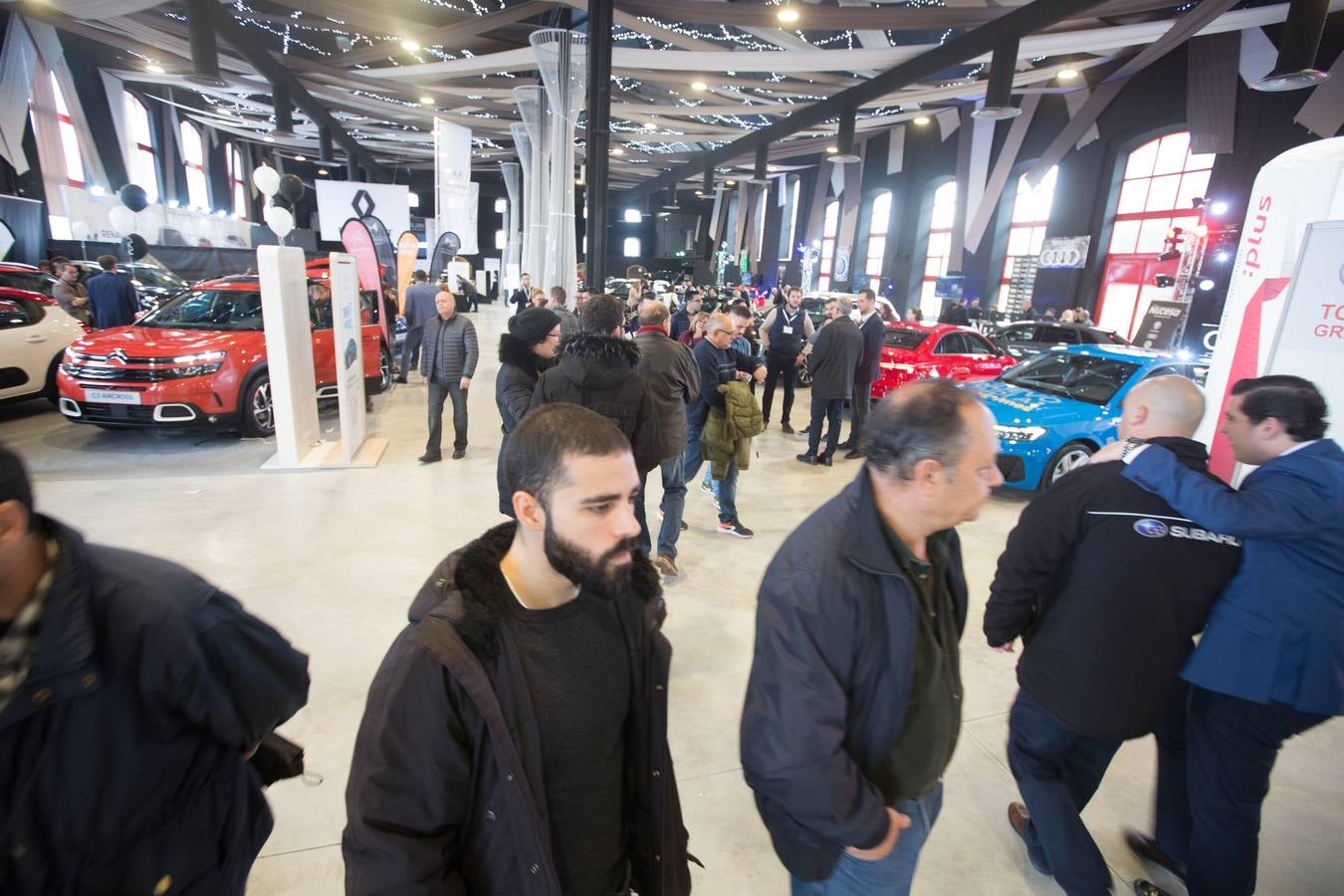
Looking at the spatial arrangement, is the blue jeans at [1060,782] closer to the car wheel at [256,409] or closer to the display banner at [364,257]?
the car wheel at [256,409]

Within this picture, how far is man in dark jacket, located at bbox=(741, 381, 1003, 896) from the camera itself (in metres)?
1.35

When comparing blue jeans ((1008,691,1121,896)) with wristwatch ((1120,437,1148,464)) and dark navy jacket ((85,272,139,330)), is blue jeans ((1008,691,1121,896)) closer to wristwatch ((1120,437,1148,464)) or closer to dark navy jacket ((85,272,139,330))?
wristwatch ((1120,437,1148,464))

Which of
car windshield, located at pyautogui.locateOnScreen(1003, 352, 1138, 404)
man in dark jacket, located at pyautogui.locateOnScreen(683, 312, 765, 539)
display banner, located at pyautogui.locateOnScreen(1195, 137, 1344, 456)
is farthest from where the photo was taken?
car windshield, located at pyautogui.locateOnScreen(1003, 352, 1138, 404)

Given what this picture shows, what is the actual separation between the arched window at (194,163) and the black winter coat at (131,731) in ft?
104

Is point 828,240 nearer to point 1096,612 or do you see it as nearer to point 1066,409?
point 1066,409

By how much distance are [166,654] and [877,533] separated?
1336 millimetres

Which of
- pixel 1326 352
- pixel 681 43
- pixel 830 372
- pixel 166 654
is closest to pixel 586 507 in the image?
pixel 166 654

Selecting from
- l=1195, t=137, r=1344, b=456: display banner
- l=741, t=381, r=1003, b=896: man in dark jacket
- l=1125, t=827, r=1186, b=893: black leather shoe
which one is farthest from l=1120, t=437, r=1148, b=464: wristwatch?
l=1195, t=137, r=1344, b=456: display banner

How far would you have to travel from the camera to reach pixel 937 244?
2125 cm

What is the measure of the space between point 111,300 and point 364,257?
10.7 feet

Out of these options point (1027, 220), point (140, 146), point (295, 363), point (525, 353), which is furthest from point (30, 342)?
point (140, 146)

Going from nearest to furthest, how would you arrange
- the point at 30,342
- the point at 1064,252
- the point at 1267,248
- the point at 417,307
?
the point at 1267,248 < the point at 30,342 < the point at 417,307 < the point at 1064,252

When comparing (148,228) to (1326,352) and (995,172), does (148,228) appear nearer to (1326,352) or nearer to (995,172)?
(995,172)

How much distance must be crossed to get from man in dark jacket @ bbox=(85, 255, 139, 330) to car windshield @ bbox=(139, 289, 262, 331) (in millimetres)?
2034
